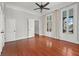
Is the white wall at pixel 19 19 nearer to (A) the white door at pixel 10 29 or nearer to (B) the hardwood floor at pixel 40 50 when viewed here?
(A) the white door at pixel 10 29

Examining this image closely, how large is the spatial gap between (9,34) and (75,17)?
5.32 m

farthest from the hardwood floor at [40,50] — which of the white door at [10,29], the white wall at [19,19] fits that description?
the white wall at [19,19]

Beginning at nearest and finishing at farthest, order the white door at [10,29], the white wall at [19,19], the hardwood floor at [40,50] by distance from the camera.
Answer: the hardwood floor at [40,50]
the white door at [10,29]
the white wall at [19,19]

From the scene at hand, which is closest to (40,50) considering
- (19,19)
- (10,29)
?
(10,29)

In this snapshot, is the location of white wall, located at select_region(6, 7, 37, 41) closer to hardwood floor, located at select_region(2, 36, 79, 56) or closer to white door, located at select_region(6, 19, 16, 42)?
white door, located at select_region(6, 19, 16, 42)

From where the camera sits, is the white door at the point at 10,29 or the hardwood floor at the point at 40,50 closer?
the hardwood floor at the point at 40,50

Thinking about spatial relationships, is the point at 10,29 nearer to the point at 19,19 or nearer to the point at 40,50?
the point at 19,19

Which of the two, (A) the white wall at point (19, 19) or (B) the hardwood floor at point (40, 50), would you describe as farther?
(A) the white wall at point (19, 19)

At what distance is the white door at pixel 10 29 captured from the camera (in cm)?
822

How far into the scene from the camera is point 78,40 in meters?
7.26

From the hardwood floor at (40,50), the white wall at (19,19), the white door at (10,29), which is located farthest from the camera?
the white wall at (19,19)

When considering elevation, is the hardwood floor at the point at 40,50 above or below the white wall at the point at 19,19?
below

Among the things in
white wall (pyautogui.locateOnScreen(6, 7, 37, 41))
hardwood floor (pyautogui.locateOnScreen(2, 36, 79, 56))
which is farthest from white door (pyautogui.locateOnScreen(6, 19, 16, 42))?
hardwood floor (pyautogui.locateOnScreen(2, 36, 79, 56))

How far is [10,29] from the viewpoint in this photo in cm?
845
